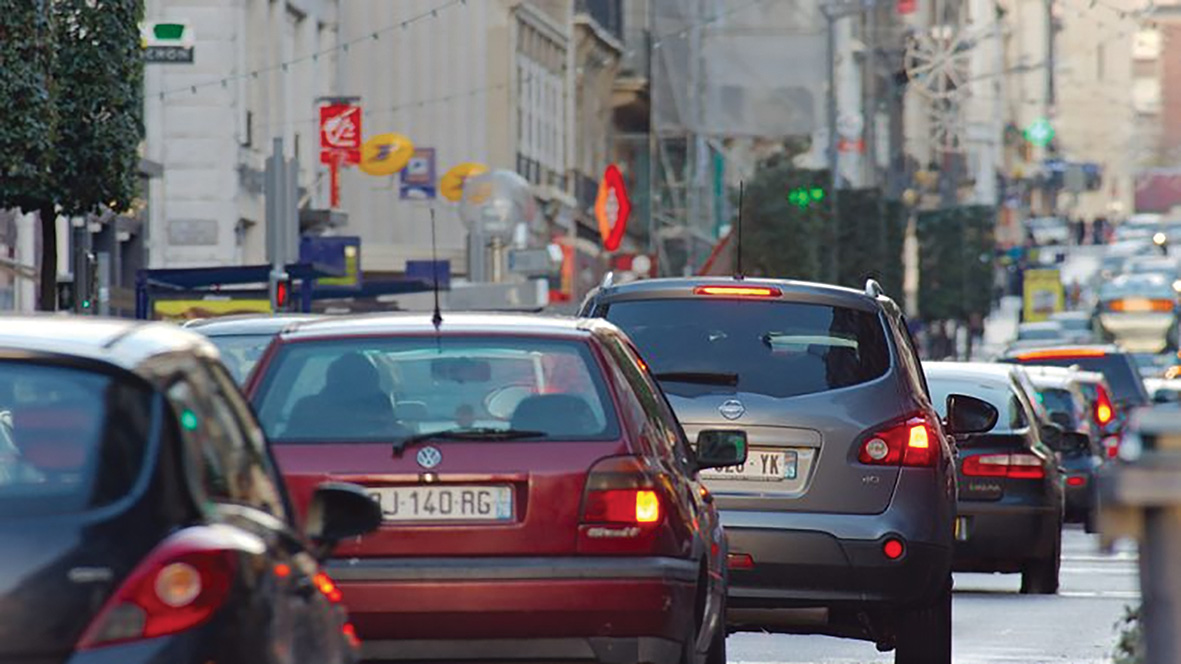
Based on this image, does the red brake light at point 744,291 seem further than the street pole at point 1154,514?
Yes

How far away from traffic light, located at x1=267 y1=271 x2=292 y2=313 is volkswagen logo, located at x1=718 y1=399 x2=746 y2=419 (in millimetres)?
22847

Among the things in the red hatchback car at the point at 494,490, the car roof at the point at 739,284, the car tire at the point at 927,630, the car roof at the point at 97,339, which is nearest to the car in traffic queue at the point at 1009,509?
the car tire at the point at 927,630

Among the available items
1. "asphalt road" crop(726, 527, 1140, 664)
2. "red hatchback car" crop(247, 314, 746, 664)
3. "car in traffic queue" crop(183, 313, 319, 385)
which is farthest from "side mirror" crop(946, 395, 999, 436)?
"red hatchback car" crop(247, 314, 746, 664)

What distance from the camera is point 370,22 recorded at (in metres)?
68.4

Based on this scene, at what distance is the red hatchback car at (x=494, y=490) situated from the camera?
33.2 ft

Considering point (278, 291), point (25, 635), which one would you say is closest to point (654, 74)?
point (278, 291)

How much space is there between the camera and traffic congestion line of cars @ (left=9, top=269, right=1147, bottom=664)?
658 cm

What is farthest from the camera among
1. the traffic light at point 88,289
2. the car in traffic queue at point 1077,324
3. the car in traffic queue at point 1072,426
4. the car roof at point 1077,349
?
the car in traffic queue at point 1077,324

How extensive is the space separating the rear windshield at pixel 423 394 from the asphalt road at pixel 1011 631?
2465mm

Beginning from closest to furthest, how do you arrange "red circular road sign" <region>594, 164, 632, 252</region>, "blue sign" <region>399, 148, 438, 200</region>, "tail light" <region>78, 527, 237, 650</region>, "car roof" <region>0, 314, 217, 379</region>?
"tail light" <region>78, 527, 237, 650</region>
"car roof" <region>0, 314, 217, 379</region>
"blue sign" <region>399, 148, 438, 200</region>
"red circular road sign" <region>594, 164, 632, 252</region>

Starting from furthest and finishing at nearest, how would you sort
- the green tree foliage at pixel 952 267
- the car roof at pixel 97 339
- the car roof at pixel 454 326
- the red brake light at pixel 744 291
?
the green tree foliage at pixel 952 267 → the red brake light at pixel 744 291 → the car roof at pixel 454 326 → the car roof at pixel 97 339

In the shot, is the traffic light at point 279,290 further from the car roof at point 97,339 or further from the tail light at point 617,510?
the car roof at point 97,339

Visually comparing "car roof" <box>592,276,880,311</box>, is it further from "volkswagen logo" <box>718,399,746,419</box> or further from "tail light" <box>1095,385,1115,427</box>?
"tail light" <box>1095,385,1115,427</box>

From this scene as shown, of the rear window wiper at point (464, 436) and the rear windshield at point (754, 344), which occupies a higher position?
the rear windshield at point (754, 344)
